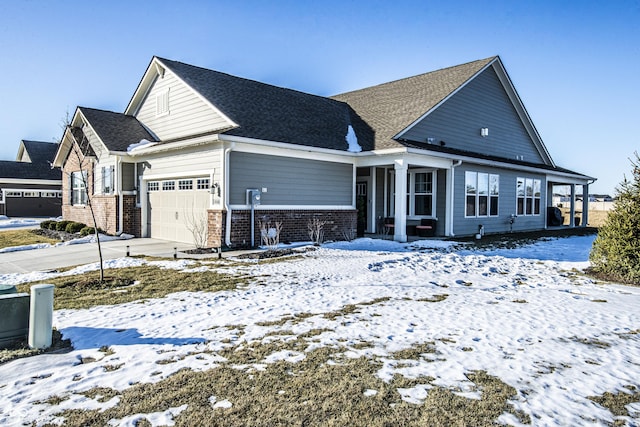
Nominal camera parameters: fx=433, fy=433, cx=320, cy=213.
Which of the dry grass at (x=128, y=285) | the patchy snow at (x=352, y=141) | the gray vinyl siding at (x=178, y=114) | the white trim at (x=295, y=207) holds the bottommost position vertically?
the dry grass at (x=128, y=285)

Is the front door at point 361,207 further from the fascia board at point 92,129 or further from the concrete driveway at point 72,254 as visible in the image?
the fascia board at point 92,129

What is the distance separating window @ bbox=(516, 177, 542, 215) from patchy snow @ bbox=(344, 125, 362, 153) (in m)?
8.52

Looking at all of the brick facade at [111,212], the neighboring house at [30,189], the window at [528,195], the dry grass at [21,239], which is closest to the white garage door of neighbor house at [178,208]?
the brick facade at [111,212]

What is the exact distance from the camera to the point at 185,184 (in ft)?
48.8

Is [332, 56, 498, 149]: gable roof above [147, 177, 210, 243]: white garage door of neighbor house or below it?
above

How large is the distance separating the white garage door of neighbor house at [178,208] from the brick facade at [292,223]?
3.90ft

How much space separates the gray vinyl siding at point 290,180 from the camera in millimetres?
13146

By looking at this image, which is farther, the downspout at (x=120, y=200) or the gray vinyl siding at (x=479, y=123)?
the gray vinyl siding at (x=479, y=123)

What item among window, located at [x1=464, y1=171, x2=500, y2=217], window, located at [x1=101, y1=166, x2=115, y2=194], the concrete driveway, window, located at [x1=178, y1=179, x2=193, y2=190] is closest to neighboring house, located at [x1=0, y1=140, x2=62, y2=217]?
window, located at [x1=101, y1=166, x2=115, y2=194]

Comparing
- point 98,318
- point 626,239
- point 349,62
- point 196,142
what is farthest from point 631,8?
point 98,318

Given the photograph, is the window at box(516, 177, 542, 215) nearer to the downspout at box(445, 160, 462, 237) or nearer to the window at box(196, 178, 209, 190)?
the downspout at box(445, 160, 462, 237)

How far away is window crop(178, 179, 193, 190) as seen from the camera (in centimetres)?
1460

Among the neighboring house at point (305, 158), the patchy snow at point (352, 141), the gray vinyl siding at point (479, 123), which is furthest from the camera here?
the gray vinyl siding at point (479, 123)

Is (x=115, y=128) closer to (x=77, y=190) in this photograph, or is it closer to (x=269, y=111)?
(x=77, y=190)
